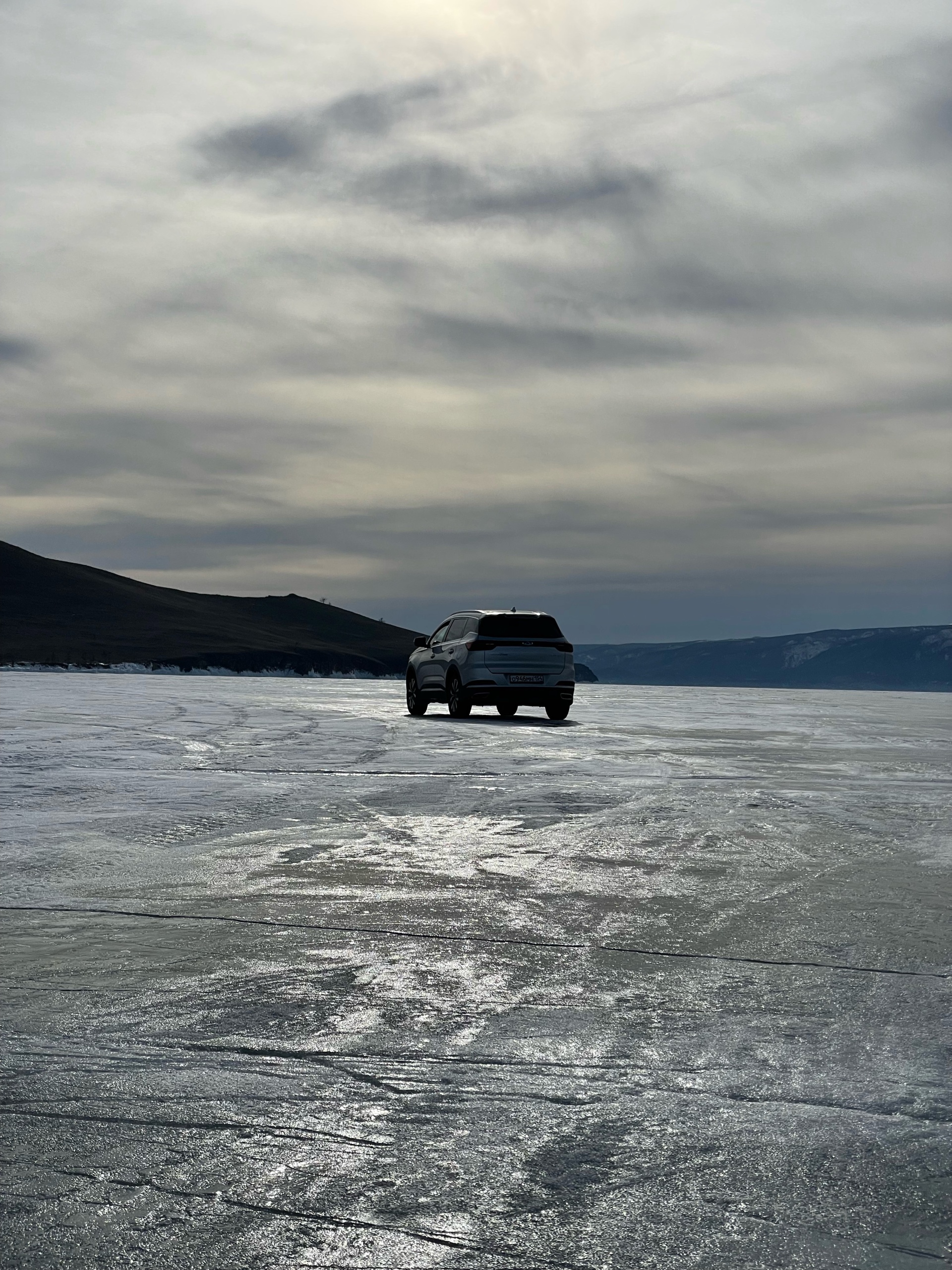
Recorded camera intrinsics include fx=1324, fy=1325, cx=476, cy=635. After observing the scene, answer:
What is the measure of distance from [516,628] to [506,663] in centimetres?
77

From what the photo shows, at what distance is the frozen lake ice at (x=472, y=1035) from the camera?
9.82 ft

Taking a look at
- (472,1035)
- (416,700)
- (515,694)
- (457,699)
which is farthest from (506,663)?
(472,1035)

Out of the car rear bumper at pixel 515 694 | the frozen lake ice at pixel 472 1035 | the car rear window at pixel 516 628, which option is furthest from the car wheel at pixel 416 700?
the frozen lake ice at pixel 472 1035

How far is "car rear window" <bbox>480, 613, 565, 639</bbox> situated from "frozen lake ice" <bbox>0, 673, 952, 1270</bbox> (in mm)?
12736

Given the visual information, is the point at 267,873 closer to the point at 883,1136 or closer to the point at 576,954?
the point at 576,954

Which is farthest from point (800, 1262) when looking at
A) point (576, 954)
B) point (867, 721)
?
point (867, 721)

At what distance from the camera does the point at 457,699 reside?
2439 centimetres

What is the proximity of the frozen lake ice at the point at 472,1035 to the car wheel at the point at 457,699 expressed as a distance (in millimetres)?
12945

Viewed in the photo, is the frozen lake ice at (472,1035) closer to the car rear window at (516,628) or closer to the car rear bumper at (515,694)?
the car rear bumper at (515,694)

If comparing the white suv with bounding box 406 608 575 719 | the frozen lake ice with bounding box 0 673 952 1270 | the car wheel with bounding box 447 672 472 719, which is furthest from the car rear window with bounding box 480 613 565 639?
the frozen lake ice with bounding box 0 673 952 1270

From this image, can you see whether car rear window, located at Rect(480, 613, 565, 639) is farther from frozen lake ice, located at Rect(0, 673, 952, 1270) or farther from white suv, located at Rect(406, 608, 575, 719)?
frozen lake ice, located at Rect(0, 673, 952, 1270)

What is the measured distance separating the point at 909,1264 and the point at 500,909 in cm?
395

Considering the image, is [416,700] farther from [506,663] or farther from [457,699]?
[506,663]

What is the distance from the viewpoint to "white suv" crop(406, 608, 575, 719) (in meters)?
23.7
